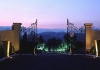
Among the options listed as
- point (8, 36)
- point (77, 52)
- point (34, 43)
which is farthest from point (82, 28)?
point (8, 36)

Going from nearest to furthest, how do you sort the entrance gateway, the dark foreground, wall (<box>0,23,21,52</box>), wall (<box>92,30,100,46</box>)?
1. the dark foreground
2. wall (<box>92,30,100,46</box>)
3. the entrance gateway
4. wall (<box>0,23,21,52</box>)

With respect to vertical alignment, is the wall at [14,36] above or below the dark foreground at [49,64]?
above

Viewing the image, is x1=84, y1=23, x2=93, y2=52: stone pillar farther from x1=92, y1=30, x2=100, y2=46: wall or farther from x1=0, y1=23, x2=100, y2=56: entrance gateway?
x1=92, y1=30, x2=100, y2=46: wall

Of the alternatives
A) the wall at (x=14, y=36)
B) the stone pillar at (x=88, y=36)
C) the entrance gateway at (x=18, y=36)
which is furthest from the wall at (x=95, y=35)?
the wall at (x=14, y=36)

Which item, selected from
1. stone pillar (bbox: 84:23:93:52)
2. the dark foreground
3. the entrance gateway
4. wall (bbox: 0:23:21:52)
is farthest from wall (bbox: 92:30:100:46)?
the dark foreground

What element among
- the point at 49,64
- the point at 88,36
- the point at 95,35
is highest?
the point at 95,35

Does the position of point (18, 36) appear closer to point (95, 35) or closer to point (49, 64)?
point (95, 35)

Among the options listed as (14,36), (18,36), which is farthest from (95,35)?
(14,36)

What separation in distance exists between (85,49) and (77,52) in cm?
302

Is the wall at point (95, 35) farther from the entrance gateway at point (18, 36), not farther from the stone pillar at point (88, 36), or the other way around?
the stone pillar at point (88, 36)

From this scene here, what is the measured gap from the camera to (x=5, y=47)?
24828 millimetres

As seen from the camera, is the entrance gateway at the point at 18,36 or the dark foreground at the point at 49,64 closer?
the dark foreground at the point at 49,64

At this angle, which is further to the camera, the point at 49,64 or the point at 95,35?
the point at 95,35

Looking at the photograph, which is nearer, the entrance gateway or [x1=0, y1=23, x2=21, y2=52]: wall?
the entrance gateway
